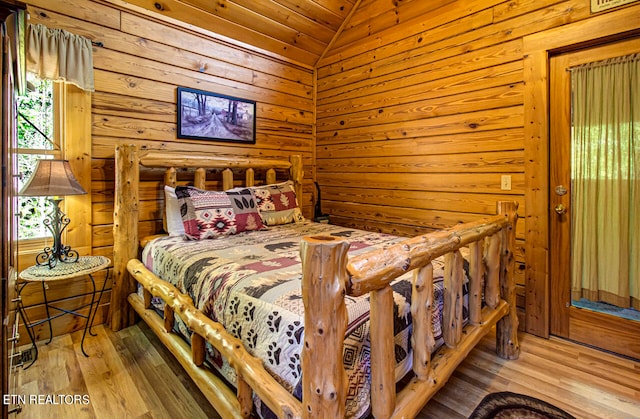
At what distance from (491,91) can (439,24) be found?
78cm

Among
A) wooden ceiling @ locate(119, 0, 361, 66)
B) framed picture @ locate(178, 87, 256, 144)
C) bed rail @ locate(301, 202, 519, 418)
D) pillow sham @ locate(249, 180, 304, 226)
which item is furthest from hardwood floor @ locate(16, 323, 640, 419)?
wooden ceiling @ locate(119, 0, 361, 66)

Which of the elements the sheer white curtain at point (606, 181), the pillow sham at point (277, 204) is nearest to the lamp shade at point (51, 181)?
the pillow sham at point (277, 204)

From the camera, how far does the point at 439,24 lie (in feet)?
8.88

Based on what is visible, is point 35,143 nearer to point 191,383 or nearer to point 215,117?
point 215,117

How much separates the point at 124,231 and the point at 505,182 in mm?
2891

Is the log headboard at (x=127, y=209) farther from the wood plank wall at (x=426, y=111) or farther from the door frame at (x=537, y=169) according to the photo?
the door frame at (x=537, y=169)

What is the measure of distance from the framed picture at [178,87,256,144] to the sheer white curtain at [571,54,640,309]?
105 inches

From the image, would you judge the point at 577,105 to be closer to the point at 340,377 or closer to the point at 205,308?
the point at 340,377

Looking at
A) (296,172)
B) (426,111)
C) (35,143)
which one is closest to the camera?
(35,143)

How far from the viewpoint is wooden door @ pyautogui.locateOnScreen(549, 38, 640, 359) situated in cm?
210

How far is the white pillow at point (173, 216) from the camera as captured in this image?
7.88 ft

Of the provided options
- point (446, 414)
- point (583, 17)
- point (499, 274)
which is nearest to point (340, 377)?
point (446, 414)

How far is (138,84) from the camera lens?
8.32 feet

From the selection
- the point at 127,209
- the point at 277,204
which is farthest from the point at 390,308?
the point at 127,209
